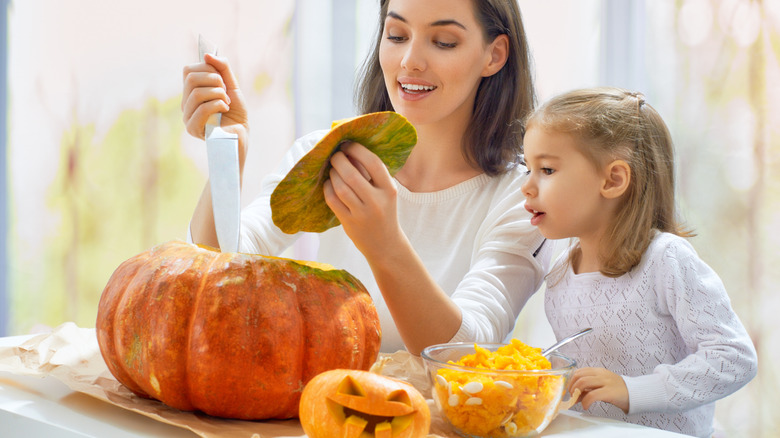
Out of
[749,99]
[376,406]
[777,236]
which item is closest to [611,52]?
[749,99]

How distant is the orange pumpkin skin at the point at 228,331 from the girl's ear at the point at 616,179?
1.99 ft

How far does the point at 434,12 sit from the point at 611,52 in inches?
35.7

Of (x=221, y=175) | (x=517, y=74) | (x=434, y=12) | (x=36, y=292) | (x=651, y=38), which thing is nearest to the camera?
(x=221, y=175)

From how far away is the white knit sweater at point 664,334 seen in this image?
3.17 ft

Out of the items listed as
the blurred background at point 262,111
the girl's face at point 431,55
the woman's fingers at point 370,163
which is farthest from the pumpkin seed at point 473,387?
the blurred background at point 262,111

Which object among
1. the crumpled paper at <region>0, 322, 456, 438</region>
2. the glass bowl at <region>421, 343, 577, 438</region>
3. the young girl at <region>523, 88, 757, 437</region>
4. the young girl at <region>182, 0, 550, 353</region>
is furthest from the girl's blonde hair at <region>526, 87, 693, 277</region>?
the glass bowl at <region>421, 343, 577, 438</region>

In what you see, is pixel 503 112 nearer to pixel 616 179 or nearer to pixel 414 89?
pixel 414 89

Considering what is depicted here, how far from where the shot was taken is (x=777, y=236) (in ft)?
5.37

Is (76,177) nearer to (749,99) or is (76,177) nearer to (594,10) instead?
(594,10)

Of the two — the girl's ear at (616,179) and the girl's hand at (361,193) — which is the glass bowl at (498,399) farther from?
the girl's ear at (616,179)

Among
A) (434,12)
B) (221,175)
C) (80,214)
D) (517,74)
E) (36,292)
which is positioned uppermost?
(434,12)

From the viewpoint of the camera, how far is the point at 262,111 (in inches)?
85.2

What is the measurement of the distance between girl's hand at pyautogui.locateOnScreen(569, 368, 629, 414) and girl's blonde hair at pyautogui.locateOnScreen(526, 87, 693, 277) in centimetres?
23

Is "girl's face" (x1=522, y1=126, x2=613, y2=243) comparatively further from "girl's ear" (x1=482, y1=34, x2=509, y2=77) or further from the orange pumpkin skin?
the orange pumpkin skin
